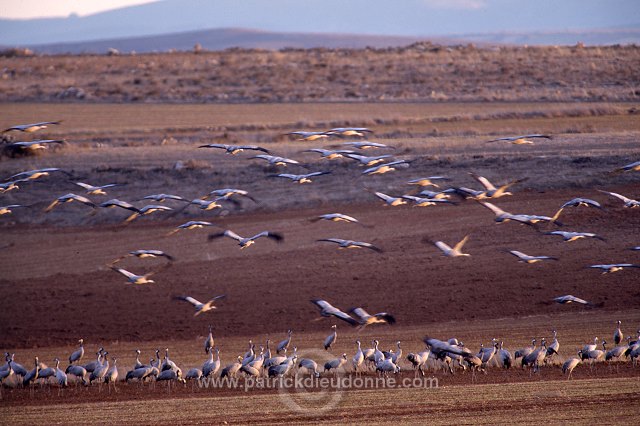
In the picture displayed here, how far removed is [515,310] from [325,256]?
6573 millimetres

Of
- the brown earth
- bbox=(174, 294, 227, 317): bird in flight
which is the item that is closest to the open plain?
the brown earth

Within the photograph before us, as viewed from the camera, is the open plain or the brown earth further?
the brown earth

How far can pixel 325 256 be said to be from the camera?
96.8 feet

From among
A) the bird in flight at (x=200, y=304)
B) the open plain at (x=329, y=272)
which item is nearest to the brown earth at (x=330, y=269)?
the open plain at (x=329, y=272)

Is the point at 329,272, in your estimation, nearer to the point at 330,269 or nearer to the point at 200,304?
the point at 330,269

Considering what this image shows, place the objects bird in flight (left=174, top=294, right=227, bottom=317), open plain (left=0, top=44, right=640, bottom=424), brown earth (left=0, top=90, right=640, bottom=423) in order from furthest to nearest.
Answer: bird in flight (left=174, top=294, right=227, bottom=317)
brown earth (left=0, top=90, right=640, bottom=423)
open plain (left=0, top=44, right=640, bottom=424)

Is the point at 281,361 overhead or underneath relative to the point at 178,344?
overhead

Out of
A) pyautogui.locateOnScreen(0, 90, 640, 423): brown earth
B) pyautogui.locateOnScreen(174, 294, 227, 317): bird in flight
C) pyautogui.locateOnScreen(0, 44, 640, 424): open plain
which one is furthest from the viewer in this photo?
pyautogui.locateOnScreen(174, 294, 227, 317): bird in flight

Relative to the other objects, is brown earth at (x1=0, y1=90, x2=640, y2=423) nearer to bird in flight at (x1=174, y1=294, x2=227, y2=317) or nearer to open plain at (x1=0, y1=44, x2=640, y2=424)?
open plain at (x1=0, y1=44, x2=640, y2=424)

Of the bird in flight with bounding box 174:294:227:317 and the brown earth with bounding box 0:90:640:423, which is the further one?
the bird in flight with bounding box 174:294:227:317

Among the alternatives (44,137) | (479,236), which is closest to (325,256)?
(479,236)

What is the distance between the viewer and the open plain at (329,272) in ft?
58.1

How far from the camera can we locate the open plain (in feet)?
58.1

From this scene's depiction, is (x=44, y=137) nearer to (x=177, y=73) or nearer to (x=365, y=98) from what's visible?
(x=365, y=98)
